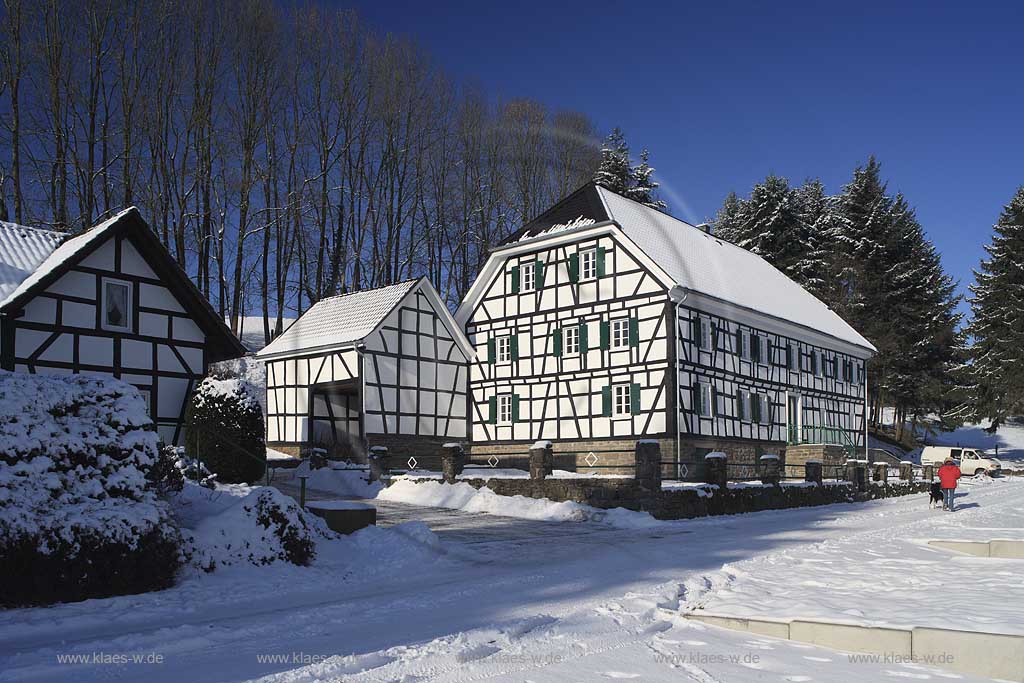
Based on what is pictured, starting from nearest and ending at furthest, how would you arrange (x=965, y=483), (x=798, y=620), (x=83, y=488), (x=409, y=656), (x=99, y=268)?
(x=409, y=656), (x=798, y=620), (x=83, y=488), (x=99, y=268), (x=965, y=483)

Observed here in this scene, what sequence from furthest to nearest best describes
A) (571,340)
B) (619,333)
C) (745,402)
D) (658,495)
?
(745,402), (571,340), (619,333), (658,495)

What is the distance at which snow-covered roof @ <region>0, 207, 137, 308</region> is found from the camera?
2094cm

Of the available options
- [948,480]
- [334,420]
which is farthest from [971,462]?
[334,420]

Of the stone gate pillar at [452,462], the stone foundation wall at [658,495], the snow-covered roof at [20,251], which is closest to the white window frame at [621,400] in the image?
the stone foundation wall at [658,495]

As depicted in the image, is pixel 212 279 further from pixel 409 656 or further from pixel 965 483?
pixel 409 656

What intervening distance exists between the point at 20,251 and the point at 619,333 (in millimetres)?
20159

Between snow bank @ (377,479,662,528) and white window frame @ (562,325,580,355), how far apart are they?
12008mm

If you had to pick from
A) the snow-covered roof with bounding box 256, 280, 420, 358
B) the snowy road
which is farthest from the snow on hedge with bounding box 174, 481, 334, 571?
the snow-covered roof with bounding box 256, 280, 420, 358

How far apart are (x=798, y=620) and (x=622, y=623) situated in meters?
1.65

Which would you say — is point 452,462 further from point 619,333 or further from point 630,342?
point 619,333

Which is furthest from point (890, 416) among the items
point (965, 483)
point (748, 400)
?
point (748, 400)

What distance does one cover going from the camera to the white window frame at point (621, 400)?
3375cm

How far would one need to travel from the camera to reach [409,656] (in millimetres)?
7371

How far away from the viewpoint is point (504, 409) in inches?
1487
